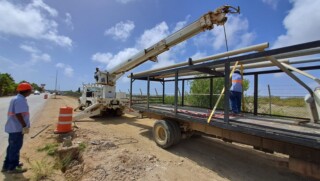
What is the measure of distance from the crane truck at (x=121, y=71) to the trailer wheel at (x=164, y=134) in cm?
350

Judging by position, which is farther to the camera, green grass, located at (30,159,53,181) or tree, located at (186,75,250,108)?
tree, located at (186,75,250,108)

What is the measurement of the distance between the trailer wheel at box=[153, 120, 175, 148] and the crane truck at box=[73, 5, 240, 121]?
11.5 feet

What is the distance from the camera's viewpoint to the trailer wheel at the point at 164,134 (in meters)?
6.16

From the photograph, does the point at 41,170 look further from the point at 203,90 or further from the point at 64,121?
the point at 203,90

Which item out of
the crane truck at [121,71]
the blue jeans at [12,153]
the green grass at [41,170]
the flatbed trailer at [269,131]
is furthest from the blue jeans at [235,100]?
the blue jeans at [12,153]

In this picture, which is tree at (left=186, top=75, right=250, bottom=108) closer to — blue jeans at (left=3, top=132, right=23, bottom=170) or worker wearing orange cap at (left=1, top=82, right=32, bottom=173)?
worker wearing orange cap at (left=1, top=82, right=32, bottom=173)

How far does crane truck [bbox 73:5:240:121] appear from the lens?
676 centimetres

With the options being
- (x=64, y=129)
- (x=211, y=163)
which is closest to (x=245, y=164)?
(x=211, y=163)

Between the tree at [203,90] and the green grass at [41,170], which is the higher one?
the tree at [203,90]

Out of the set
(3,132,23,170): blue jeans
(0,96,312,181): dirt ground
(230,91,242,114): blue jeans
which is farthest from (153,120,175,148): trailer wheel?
(3,132,23,170): blue jeans

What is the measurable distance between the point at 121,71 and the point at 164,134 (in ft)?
22.2

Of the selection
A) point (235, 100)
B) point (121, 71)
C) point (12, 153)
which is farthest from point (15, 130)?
point (121, 71)

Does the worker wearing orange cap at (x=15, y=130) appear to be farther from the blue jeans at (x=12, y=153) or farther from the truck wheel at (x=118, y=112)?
the truck wheel at (x=118, y=112)

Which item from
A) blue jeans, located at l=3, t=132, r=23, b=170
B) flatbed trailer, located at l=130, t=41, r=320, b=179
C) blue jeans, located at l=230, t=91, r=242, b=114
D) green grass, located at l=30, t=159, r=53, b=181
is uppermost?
blue jeans, located at l=230, t=91, r=242, b=114
